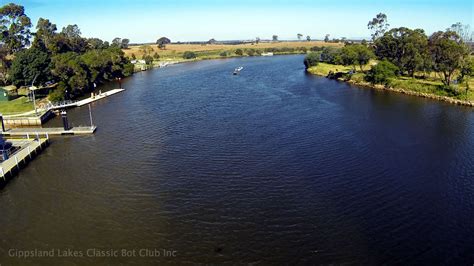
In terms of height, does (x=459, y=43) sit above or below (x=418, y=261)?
above

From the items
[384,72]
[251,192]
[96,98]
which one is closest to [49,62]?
[96,98]

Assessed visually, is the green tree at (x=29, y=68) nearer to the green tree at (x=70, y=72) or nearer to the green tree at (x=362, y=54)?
the green tree at (x=70, y=72)

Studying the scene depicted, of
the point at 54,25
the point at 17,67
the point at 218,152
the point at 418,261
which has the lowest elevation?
the point at 418,261

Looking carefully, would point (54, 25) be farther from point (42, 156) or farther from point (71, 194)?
point (71, 194)

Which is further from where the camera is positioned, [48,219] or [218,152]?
[218,152]

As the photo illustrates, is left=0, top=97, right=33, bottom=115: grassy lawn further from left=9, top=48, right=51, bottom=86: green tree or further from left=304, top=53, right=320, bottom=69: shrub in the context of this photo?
left=304, top=53, right=320, bottom=69: shrub

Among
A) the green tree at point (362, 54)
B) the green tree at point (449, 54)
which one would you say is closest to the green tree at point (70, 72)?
the green tree at point (362, 54)

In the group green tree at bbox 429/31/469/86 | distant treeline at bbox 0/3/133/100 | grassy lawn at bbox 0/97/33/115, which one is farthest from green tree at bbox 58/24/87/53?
green tree at bbox 429/31/469/86

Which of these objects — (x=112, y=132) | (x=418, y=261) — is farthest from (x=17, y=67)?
(x=418, y=261)
